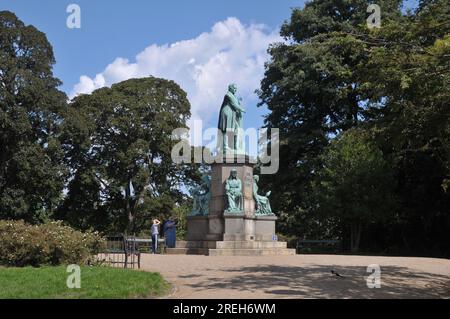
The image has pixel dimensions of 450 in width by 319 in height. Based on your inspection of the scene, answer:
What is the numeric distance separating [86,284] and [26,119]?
1057 inches

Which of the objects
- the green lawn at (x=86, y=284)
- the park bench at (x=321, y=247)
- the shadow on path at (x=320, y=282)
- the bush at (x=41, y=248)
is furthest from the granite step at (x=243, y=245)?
the park bench at (x=321, y=247)

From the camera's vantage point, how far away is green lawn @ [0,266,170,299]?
968cm

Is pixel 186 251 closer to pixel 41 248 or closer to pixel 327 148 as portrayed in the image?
pixel 41 248

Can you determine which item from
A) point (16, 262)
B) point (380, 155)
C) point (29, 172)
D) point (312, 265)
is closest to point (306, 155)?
point (380, 155)

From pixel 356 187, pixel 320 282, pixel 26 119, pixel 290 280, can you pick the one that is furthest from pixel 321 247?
pixel 320 282

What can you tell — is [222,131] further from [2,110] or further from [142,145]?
[142,145]

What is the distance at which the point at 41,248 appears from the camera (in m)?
14.7

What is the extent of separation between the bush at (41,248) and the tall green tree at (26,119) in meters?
21.0

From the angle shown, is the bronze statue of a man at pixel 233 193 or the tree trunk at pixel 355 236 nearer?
the bronze statue of a man at pixel 233 193

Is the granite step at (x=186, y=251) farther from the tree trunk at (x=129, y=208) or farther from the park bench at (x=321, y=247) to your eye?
the tree trunk at (x=129, y=208)

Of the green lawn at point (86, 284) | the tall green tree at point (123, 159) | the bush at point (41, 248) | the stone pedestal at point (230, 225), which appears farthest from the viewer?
the tall green tree at point (123, 159)

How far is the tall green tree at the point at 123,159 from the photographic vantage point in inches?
1699

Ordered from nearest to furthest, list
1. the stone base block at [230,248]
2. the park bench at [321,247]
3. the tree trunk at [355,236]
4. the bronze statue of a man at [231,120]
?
the stone base block at [230,248] < the bronze statue of a man at [231,120] < the tree trunk at [355,236] < the park bench at [321,247]
